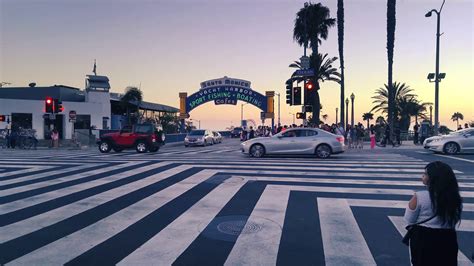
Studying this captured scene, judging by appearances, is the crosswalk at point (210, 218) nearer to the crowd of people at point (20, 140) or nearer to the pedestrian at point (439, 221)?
the pedestrian at point (439, 221)

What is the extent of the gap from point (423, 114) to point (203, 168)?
56.5 metres

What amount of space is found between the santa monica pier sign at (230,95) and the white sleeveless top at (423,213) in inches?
1553

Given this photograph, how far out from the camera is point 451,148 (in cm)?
1830

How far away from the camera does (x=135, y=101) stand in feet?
157

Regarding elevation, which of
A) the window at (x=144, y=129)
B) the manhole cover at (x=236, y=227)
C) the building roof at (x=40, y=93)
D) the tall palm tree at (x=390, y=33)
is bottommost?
the manhole cover at (x=236, y=227)

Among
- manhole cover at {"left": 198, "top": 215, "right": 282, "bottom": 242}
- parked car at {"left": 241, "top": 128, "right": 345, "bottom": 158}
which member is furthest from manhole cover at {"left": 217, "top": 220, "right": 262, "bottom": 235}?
parked car at {"left": 241, "top": 128, "right": 345, "bottom": 158}

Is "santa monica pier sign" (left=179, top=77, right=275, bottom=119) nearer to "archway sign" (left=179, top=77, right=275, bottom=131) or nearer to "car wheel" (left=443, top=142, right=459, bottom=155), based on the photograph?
"archway sign" (left=179, top=77, right=275, bottom=131)

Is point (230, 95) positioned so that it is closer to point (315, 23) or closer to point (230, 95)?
point (230, 95)

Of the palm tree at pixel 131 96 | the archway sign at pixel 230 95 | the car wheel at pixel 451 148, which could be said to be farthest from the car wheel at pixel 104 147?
the palm tree at pixel 131 96

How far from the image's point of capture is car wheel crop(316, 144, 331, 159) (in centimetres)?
1708

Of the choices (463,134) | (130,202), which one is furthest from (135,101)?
(130,202)

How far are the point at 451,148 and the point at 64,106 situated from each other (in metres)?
38.3

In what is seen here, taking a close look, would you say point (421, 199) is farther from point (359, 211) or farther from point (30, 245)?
point (30, 245)

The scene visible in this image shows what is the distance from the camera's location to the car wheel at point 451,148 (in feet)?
59.8
